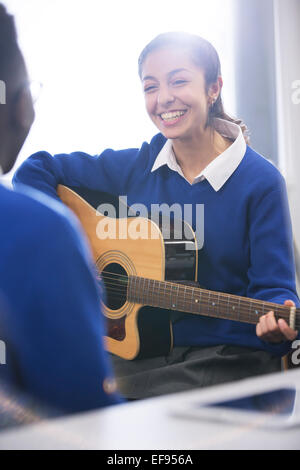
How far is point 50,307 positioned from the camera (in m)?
0.51

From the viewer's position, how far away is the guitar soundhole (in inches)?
52.6

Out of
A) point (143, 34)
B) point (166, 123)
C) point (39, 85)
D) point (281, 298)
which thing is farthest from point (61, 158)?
point (281, 298)

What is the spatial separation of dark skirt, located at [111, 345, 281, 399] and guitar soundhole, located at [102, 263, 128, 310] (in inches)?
5.5

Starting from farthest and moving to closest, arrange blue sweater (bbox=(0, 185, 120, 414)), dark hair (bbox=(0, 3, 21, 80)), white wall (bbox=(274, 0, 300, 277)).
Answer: white wall (bbox=(274, 0, 300, 277)) → dark hair (bbox=(0, 3, 21, 80)) → blue sweater (bbox=(0, 185, 120, 414))

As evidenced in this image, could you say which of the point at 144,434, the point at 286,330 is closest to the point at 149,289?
the point at 286,330

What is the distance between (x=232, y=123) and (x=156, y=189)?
29 centimetres

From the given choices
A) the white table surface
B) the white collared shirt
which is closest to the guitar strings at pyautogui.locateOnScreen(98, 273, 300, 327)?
the white collared shirt

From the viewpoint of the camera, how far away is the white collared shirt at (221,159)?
1.40 meters

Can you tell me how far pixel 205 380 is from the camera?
1.32 metres

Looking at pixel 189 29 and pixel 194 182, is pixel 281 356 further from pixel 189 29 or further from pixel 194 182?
pixel 189 29

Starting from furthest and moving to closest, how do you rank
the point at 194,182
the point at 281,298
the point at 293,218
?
the point at 293,218
the point at 194,182
the point at 281,298

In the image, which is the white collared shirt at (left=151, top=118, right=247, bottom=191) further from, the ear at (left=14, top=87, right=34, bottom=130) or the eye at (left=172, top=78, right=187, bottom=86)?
the ear at (left=14, top=87, right=34, bottom=130)

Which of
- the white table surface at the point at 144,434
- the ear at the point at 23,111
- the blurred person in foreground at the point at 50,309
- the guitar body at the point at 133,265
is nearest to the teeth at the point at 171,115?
the guitar body at the point at 133,265

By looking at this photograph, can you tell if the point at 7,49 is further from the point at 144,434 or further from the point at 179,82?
the point at 144,434
